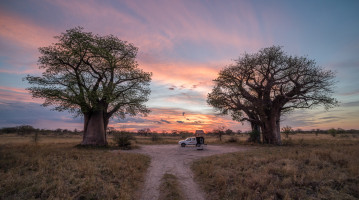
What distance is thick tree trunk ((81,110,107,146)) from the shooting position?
71.6 feet

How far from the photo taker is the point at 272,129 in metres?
26.7

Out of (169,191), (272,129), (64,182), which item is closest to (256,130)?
(272,129)

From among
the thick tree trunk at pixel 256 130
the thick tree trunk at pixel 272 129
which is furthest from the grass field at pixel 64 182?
the thick tree trunk at pixel 256 130

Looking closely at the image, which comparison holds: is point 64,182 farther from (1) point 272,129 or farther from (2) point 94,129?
(1) point 272,129

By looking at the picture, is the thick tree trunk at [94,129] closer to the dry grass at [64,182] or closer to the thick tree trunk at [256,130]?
the dry grass at [64,182]

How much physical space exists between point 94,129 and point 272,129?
27090 millimetres

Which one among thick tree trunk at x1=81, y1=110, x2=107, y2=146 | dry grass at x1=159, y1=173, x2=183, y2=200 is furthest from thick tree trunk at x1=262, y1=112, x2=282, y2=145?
thick tree trunk at x1=81, y1=110, x2=107, y2=146

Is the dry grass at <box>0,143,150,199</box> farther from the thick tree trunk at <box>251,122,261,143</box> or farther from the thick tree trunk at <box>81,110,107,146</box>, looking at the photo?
the thick tree trunk at <box>251,122,261,143</box>

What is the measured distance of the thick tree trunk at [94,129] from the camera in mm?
21817

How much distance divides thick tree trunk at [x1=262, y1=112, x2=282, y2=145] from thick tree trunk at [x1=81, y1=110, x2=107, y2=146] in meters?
25.4

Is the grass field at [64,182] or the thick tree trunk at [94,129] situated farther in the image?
the thick tree trunk at [94,129]

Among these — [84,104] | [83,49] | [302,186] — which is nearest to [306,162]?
[302,186]

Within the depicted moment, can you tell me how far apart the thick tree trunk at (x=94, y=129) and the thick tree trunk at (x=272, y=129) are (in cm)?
2538

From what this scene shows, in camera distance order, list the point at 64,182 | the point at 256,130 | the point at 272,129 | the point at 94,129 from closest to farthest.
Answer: the point at 64,182 < the point at 94,129 < the point at 272,129 < the point at 256,130
